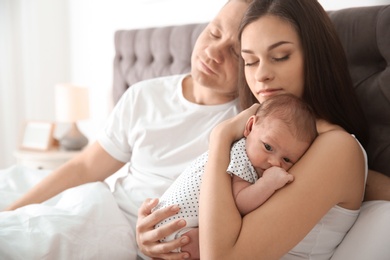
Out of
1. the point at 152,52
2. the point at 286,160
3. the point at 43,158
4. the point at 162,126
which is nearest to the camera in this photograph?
the point at 286,160

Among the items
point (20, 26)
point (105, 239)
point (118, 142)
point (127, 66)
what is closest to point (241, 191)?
point (105, 239)

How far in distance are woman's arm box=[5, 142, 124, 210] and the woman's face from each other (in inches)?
31.5

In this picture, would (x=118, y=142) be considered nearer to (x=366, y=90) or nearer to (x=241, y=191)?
(x=241, y=191)

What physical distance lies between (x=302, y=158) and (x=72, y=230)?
→ 0.72 metres

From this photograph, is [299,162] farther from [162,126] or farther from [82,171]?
[82,171]

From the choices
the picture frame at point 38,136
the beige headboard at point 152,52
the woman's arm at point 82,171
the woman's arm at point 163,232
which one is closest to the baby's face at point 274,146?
the woman's arm at point 163,232

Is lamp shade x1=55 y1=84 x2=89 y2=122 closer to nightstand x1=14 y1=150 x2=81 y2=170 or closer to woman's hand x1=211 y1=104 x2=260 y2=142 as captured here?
nightstand x1=14 y1=150 x2=81 y2=170

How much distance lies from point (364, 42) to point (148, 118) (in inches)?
32.4

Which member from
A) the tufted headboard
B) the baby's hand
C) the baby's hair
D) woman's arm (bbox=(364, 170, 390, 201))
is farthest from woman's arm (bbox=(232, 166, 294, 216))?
the tufted headboard

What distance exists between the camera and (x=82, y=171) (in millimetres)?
1738

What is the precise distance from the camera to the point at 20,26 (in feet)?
12.8

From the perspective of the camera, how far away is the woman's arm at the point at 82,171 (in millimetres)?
1693

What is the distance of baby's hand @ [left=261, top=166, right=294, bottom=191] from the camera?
1.00 metres

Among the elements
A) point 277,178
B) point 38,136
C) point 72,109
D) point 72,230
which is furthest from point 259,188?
point 38,136
